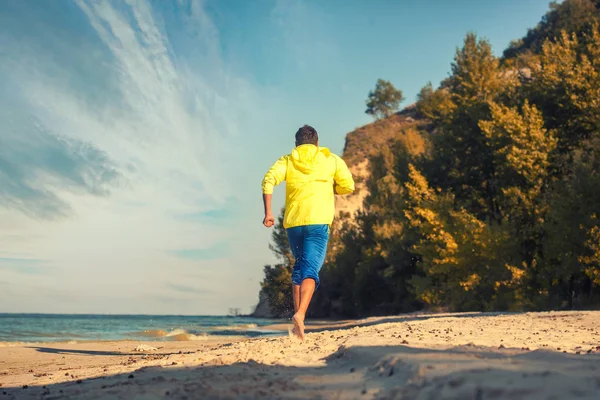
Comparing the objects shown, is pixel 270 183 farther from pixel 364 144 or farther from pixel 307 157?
pixel 364 144

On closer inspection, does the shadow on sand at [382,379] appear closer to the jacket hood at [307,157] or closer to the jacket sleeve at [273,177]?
the jacket sleeve at [273,177]

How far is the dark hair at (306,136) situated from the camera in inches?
263

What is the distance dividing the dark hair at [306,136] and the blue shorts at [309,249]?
1.11 m

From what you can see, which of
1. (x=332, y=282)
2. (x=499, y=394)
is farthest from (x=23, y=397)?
(x=332, y=282)

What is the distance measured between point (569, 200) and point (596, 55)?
10450 millimetres

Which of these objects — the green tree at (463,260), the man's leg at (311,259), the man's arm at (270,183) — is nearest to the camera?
the man's leg at (311,259)

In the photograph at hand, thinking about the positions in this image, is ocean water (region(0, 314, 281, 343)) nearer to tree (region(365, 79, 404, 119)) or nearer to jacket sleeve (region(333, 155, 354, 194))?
jacket sleeve (region(333, 155, 354, 194))

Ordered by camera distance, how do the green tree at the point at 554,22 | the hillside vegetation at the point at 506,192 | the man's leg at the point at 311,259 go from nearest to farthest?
the man's leg at the point at 311,259
the hillside vegetation at the point at 506,192
the green tree at the point at 554,22

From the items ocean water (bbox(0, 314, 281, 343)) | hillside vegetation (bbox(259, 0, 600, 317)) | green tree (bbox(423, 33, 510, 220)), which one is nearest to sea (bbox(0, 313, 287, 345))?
ocean water (bbox(0, 314, 281, 343))

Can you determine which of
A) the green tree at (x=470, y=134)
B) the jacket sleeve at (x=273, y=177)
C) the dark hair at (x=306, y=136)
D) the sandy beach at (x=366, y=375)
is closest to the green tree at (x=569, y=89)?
the green tree at (x=470, y=134)

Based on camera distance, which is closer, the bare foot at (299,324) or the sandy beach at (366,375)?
the sandy beach at (366,375)

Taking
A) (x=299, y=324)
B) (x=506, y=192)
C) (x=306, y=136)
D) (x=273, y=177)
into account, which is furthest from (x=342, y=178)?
(x=506, y=192)

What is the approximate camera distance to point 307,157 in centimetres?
647

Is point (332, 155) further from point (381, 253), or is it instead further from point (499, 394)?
point (381, 253)
